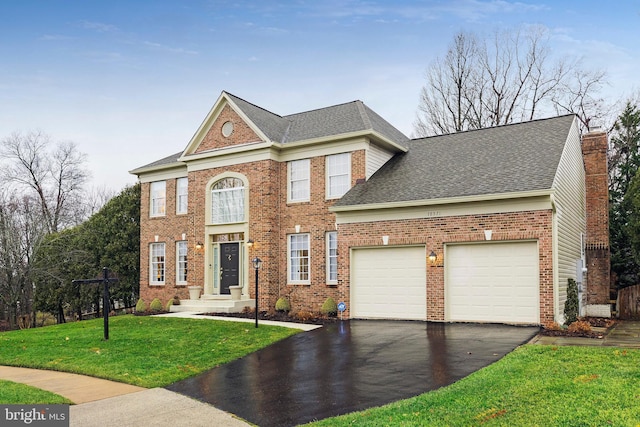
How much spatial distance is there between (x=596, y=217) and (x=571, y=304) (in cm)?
747

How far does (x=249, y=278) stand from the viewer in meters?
21.2

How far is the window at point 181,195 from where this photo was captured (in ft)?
82.8

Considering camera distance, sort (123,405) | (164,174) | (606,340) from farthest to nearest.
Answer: (164,174) < (606,340) < (123,405)

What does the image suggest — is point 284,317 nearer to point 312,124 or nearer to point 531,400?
point 312,124

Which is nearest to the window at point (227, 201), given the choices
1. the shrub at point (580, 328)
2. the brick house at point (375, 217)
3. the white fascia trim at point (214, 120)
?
the brick house at point (375, 217)

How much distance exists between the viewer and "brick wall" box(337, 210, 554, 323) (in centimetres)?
1448

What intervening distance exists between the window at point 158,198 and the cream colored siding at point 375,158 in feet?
35.8

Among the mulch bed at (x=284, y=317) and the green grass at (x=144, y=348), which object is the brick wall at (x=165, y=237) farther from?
the green grass at (x=144, y=348)

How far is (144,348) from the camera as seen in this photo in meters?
13.0

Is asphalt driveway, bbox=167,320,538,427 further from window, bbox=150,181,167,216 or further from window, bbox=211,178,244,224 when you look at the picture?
window, bbox=150,181,167,216


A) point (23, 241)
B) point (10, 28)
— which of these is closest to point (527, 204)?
point (10, 28)

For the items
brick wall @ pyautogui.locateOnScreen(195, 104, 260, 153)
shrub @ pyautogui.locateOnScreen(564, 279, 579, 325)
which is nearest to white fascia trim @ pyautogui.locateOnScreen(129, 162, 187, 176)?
brick wall @ pyautogui.locateOnScreen(195, 104, 260, 153)

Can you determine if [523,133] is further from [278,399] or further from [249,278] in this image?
[278,399]

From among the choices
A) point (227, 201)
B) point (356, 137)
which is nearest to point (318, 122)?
point (356, 137)
